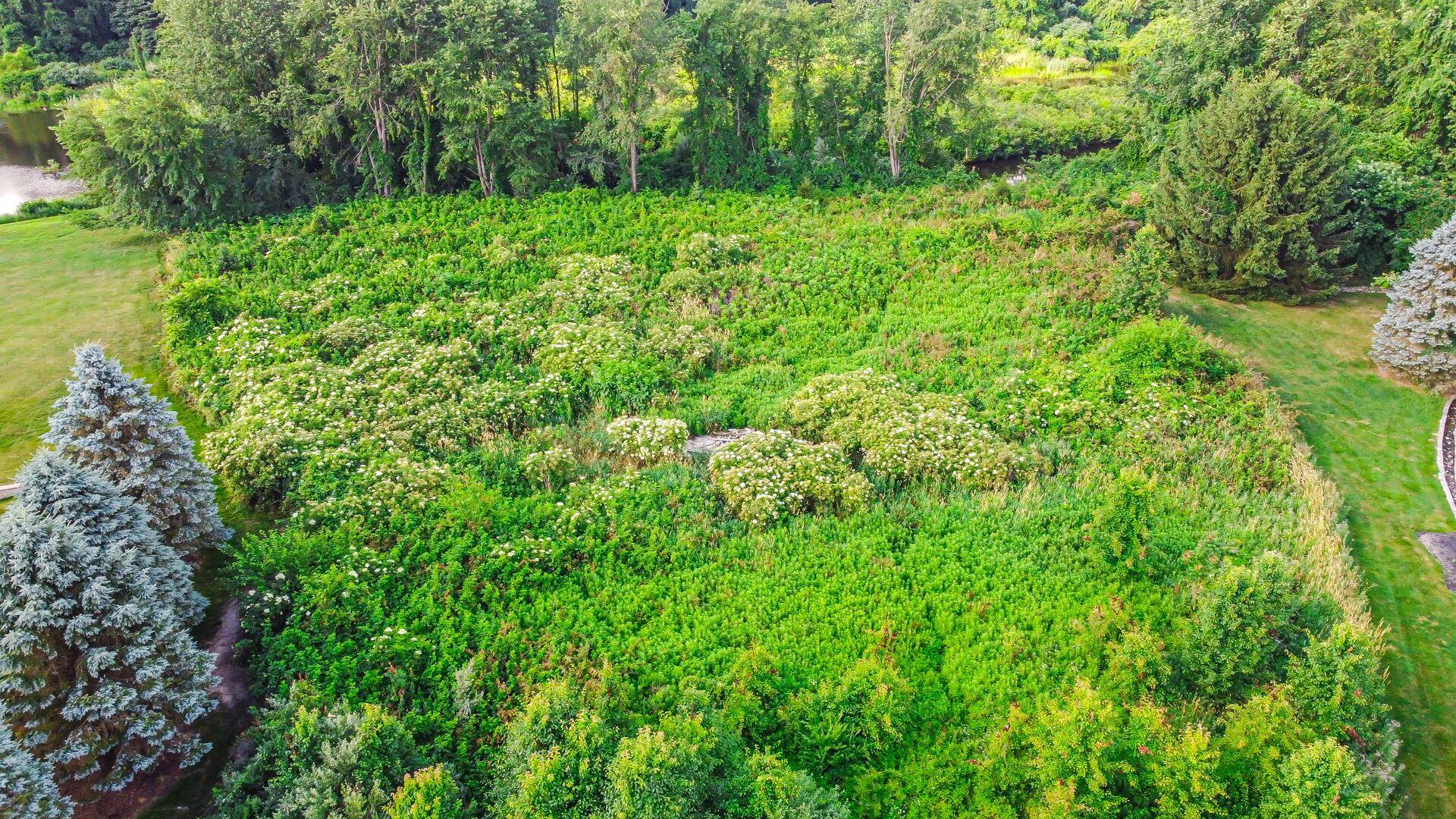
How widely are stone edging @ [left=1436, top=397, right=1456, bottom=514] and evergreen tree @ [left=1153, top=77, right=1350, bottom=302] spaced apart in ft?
19.8

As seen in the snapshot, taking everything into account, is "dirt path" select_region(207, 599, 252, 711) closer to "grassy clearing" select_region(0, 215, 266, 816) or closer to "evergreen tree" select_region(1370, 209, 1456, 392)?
"grassy clearing" select_region(0, 215, 266, 816)

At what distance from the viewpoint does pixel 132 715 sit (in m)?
10.1

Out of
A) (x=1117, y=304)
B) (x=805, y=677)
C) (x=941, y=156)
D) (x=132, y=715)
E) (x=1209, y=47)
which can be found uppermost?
(x=1209, y=47)

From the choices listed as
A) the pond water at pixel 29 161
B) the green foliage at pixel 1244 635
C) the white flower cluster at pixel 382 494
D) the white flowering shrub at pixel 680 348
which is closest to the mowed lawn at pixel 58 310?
the pond water at pixel 29 161

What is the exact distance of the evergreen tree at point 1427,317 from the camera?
18.5 m

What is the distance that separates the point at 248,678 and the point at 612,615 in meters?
5.51

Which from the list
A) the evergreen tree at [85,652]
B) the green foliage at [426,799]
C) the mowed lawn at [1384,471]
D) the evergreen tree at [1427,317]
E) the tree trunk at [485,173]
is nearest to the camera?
the green foliage at [426,799]

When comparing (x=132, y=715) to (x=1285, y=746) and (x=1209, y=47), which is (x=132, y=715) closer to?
(x=1285, y=746)

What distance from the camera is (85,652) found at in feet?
33.7

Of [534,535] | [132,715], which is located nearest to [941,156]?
[534,535]

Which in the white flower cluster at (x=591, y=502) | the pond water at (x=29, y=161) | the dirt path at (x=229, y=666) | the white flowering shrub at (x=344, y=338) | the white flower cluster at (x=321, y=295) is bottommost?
the dirt path at (x=229, y=666)

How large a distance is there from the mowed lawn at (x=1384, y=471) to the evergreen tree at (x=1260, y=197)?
41.3 inches

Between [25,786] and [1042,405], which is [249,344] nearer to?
[25,786]

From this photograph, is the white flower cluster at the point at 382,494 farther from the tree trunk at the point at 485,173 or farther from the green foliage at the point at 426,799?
the tree trunk at the point at 485,173
